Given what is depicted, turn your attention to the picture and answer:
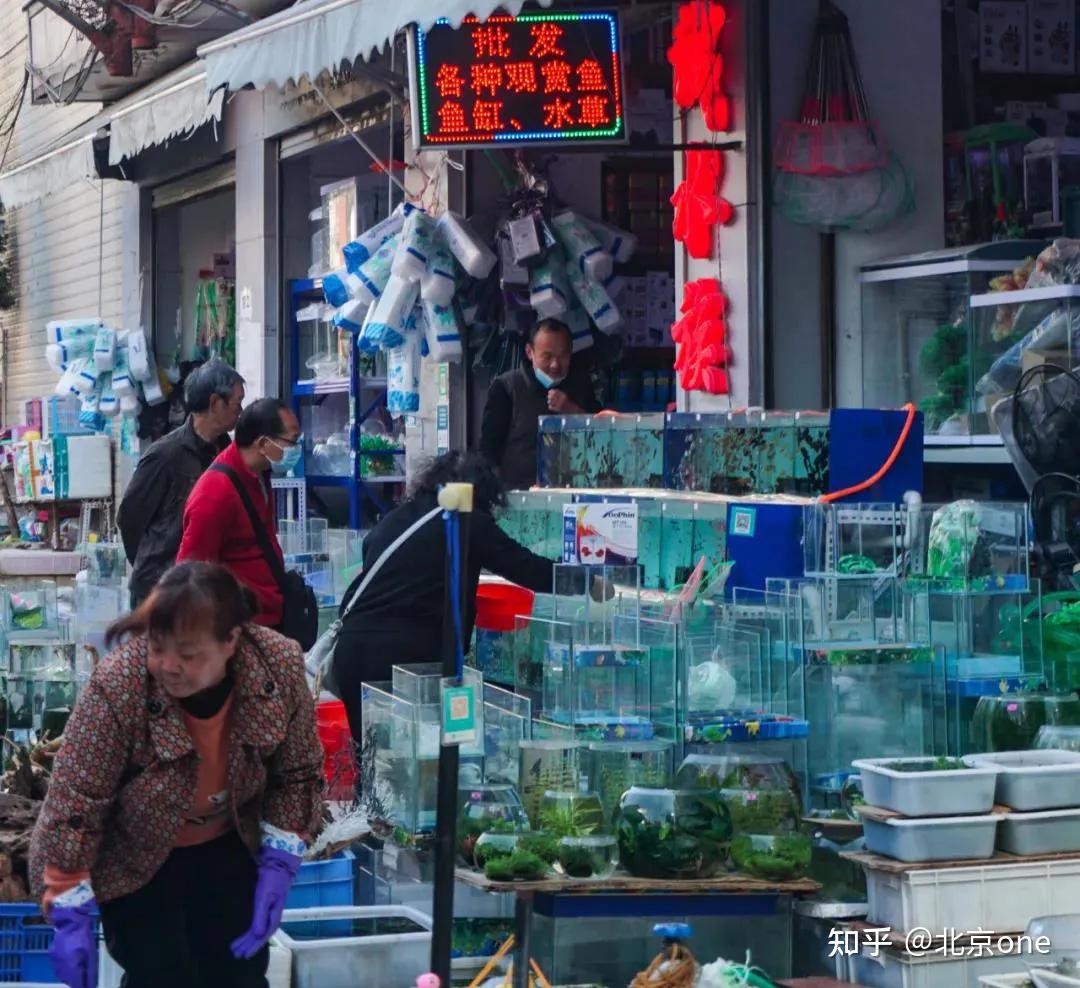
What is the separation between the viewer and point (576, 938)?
601 centimetres

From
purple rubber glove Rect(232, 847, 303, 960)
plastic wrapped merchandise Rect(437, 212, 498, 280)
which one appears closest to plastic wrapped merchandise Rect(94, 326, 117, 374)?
plastic wrapped merchandise Rect(437, 212, 498, 280)

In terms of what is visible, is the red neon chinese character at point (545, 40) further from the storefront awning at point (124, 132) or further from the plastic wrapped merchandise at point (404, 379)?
the storefront awning at point (124, 132)

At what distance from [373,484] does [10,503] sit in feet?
24.0

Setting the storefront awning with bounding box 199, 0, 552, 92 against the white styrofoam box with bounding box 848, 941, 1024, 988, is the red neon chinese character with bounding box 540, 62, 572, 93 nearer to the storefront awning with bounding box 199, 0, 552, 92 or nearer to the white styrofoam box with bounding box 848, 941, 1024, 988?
the storefront awning with bounding box 199, 0, 552, 92

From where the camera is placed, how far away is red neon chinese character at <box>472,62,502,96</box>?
31.9ft

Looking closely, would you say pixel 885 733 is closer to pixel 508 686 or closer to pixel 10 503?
pixel 508 686

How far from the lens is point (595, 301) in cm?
1120

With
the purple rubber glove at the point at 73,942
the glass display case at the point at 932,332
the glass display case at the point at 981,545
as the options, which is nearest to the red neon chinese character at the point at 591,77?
the glass display case at the point at 932,332

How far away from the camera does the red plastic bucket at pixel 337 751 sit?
24.4 ft

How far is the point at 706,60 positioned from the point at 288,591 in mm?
3872

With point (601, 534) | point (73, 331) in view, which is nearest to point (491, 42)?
point (601, 534)

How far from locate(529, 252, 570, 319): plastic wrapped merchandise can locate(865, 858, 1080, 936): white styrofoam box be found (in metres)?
5.70

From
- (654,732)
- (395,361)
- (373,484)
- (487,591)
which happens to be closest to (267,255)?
(373,484)

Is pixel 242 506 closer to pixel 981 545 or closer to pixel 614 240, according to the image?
pixel 981 545
